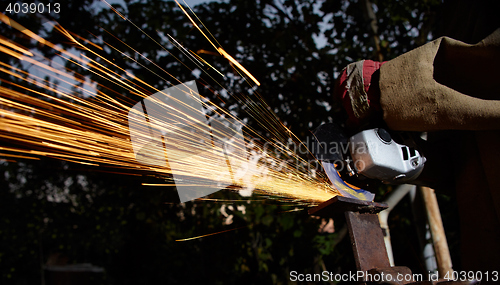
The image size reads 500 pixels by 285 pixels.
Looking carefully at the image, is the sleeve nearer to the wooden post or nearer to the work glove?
the work glove

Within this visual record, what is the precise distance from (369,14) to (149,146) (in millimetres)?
3018

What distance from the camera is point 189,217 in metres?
4.07

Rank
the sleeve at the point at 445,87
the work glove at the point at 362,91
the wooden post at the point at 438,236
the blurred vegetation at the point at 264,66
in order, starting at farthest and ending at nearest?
the blurred vegetation at the point at 264,66 < the wooden post at the point at 438,236 < the work glove at the point at 362,91 < the sleeve at the point at 445,87

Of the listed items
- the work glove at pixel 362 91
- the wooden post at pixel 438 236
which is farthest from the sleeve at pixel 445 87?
the wooden post at pixel 438 236

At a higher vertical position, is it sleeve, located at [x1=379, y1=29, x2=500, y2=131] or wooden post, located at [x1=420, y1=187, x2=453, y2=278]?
sleeve, located at [x1=379, y1=29, x2=500, y2=131]

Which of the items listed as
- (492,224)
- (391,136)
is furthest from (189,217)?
(492,224)

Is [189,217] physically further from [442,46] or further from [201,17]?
[442,46]

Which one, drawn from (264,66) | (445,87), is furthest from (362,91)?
(264,66)

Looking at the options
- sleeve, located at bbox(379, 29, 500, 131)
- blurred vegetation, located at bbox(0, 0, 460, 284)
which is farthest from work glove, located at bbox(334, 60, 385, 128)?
blurred vegetation, located at bbox(0, 0, 460, 284)

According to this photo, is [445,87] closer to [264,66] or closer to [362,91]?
[362,91]

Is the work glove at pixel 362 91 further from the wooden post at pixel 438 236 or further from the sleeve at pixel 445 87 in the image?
the wooden post at pixel 438 236

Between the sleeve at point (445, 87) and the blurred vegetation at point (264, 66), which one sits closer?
the sleeve at point (445, 87)

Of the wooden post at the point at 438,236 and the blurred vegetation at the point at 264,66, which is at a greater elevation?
the blurred vegetation at the point at 264,66

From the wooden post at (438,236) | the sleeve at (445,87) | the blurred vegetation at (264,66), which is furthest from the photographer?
the blurred vegetation at (264,66)
